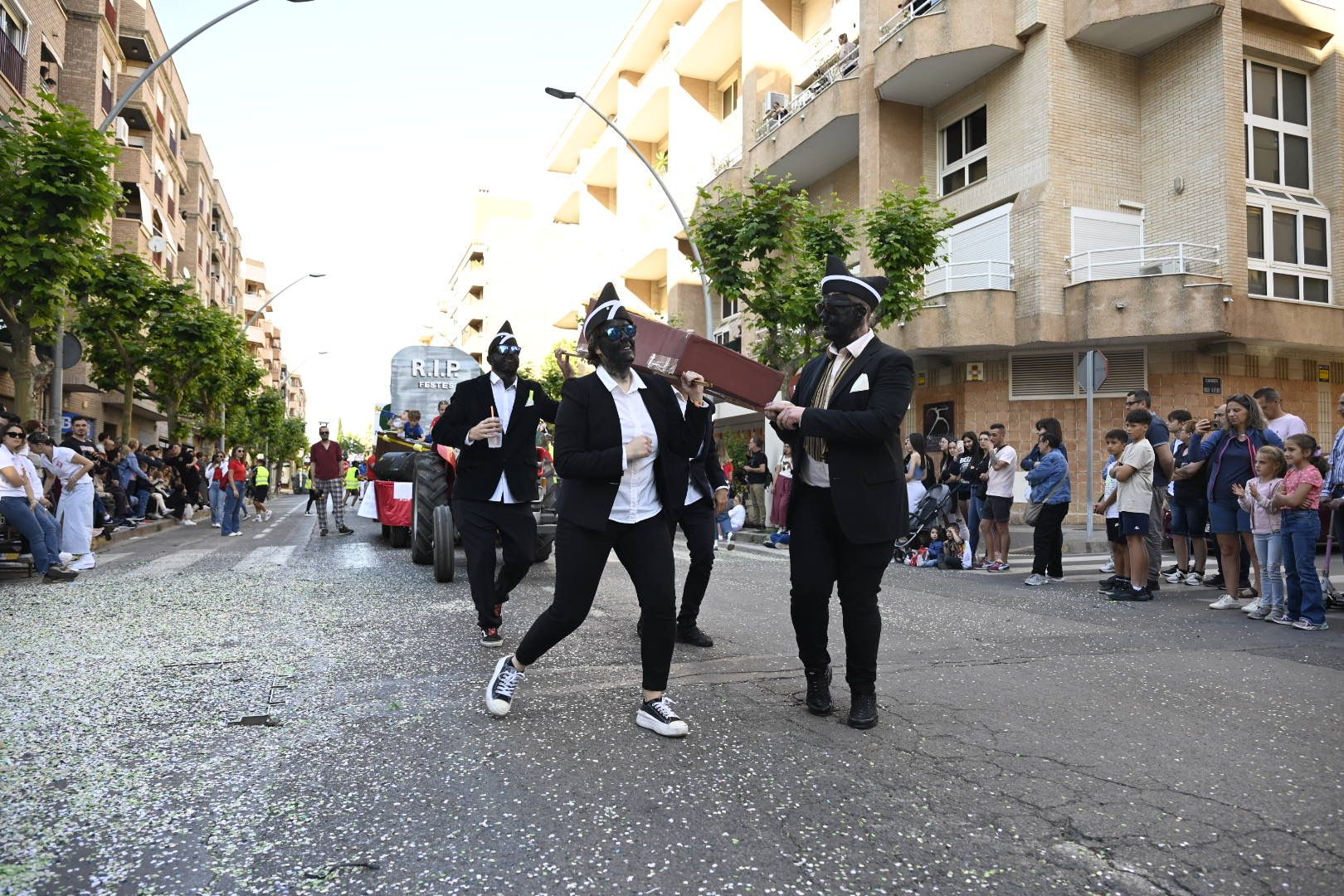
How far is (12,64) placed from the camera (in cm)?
2209

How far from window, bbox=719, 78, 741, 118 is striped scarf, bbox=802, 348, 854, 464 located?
99.1 feet

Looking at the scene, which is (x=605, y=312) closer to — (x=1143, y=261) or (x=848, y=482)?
(x=848, y=482)

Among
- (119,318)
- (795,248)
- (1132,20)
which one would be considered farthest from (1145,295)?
(119,318)

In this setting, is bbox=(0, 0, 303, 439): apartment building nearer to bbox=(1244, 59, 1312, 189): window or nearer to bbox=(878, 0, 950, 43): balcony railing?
bbox=(878, 0, 950, 43): balcony railing

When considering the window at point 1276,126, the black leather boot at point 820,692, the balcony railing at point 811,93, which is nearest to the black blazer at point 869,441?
the black leather boot at point 820,692

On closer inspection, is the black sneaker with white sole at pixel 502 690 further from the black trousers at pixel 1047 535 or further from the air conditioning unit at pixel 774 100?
the air conditioning unit at pixel 774 100

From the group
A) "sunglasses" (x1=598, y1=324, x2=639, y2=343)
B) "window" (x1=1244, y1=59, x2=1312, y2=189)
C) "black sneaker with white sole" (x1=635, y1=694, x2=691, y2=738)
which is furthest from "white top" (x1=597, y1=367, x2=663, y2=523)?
"window" (x1=1244, y1=59, x2=1312, y2=189)

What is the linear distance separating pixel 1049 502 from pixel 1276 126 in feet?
48.0

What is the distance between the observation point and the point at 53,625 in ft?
21.8

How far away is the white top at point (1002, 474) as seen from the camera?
10922 mm

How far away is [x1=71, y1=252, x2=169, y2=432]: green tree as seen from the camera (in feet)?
66.4

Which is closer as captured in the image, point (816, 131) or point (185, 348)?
point (816, 131)

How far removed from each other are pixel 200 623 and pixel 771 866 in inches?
213

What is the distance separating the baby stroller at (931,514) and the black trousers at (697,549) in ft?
20.4
